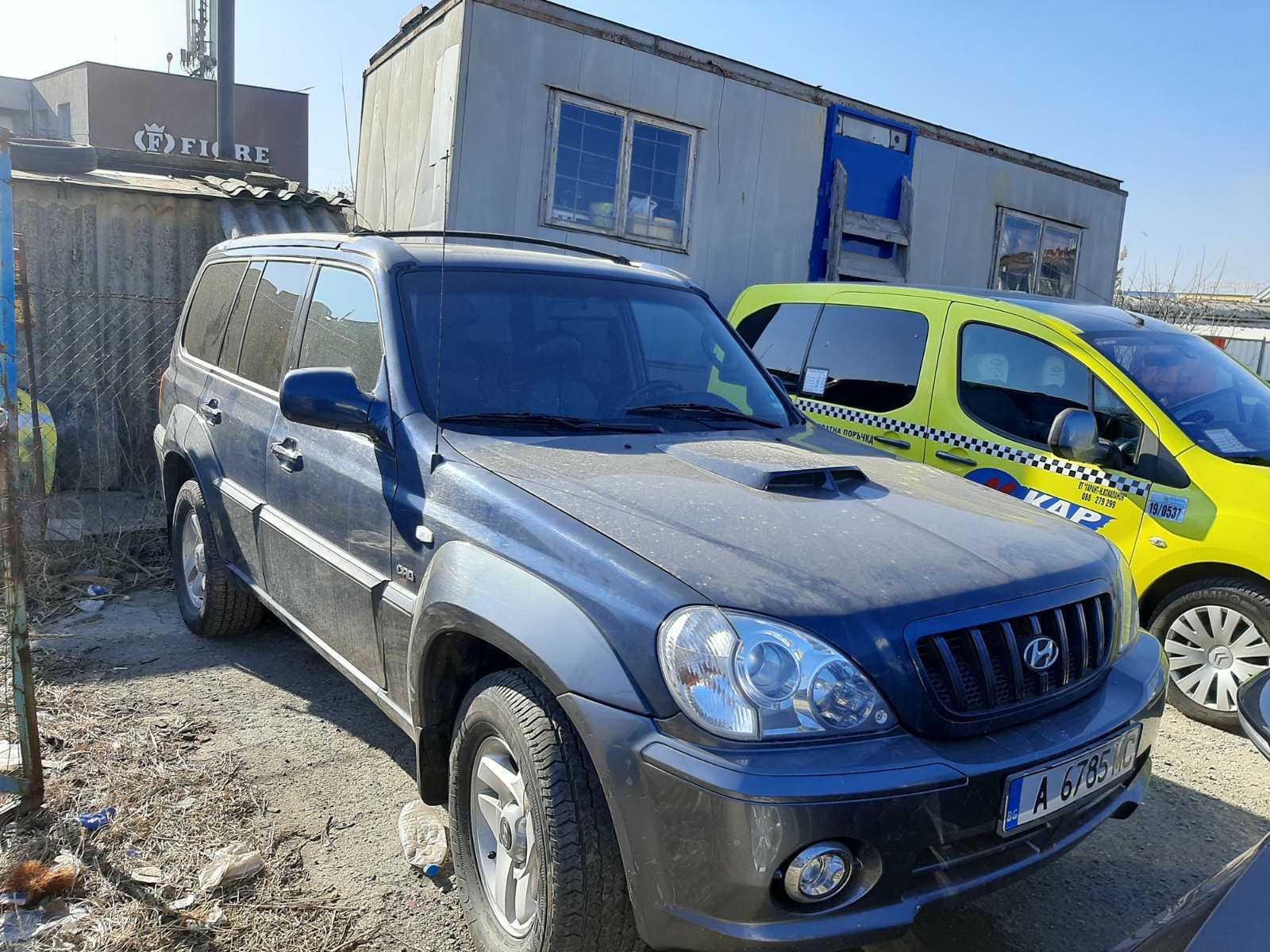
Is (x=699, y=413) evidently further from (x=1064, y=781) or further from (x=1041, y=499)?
(x=1041, y=499)

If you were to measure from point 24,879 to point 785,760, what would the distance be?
87.2 inches

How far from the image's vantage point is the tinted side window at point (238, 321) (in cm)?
421

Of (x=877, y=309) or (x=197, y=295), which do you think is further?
(x=877, y=309)

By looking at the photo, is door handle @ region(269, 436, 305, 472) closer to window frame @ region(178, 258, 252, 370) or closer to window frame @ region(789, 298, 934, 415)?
window frame @ region(178, 258, 252, 370)

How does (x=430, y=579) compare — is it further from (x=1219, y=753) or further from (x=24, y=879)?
(x=1219, y=753)

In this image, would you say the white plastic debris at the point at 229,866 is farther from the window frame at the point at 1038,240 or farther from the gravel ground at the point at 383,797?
the window frame at the point at 1038,240

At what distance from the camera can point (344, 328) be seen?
3.32m

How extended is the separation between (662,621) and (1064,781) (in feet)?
3.27

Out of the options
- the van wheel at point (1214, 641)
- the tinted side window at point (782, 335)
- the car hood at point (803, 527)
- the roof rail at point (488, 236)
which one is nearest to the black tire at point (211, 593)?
the roof rail at point (488, 236)

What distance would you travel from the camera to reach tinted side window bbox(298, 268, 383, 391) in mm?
3098

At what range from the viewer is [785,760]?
1841 mm

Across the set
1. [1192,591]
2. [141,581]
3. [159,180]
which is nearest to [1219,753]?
[1192,591]

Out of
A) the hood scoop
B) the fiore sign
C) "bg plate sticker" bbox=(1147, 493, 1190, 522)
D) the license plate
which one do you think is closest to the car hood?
the hood scoop

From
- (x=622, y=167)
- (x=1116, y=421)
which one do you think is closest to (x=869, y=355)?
(x=1116, y=421)
